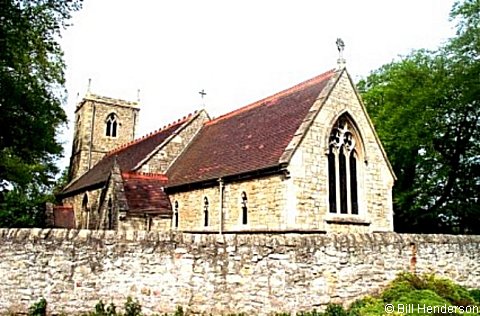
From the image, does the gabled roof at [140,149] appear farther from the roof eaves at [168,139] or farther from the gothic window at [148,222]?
the gothic window at [148,222]

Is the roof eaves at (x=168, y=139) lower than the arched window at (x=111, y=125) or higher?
lower

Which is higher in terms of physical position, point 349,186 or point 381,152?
point 381,152

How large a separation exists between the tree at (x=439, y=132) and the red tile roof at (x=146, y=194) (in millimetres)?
13158

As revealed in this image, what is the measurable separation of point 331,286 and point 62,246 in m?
6.05

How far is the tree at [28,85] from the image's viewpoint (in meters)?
14.3

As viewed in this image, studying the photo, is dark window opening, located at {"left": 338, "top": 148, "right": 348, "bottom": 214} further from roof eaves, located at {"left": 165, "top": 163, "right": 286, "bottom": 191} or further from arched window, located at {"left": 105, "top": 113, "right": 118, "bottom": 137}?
arched window, located at {"left": 105, "top": 113, "right": 118, "bottom": 137}

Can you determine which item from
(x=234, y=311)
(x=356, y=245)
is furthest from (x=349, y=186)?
(x=234, y=311)

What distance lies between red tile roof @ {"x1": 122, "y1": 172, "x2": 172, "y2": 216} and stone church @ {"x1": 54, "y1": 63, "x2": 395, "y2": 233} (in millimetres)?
50

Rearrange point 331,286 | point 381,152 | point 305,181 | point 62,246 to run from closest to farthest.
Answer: point 62,246, point 331,286, point 305,181, point 381,152

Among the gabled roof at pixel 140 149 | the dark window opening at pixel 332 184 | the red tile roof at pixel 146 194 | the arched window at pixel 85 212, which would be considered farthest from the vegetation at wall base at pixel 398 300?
the arched window at pixel 85 212

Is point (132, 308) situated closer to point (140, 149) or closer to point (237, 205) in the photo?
point (237, 205)

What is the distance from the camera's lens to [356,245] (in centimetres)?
1149

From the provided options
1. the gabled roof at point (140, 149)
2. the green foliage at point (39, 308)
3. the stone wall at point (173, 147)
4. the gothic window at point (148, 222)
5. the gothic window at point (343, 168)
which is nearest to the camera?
the green foliage at point (39, 308)

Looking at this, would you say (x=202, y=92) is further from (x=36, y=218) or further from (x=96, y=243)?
(x=96, y=243)
